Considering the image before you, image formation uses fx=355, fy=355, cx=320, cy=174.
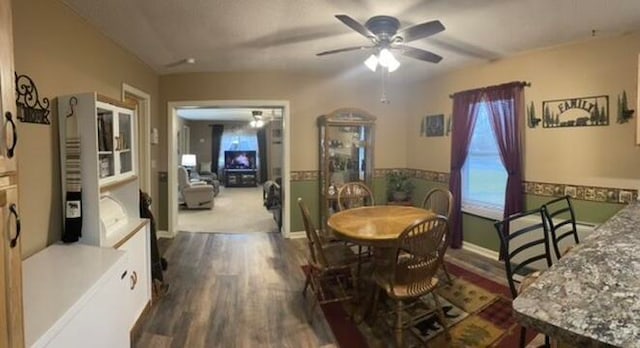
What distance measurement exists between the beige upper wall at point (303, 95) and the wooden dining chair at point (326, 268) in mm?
2056

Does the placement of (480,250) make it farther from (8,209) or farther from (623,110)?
(8,209)

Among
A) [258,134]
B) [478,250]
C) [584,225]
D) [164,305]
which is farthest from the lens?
[258,134]

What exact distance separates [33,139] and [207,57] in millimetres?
2217

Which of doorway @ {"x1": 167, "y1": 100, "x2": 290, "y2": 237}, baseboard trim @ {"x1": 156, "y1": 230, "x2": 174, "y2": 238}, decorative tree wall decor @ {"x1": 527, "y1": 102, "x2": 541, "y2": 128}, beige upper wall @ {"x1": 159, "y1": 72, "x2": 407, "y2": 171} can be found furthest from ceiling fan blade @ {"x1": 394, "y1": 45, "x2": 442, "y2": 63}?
baseboard trim @ {"x1": 156, "y1": 230, "x2": 174, "y2": 238}

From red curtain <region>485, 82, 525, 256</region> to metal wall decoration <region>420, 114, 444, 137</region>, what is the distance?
93cm

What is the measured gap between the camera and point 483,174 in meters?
4.34

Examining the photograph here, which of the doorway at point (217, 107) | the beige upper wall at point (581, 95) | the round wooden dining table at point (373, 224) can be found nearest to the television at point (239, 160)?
the doorway at point (217, 107)

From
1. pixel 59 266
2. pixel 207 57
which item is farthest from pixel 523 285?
pixel 207 57

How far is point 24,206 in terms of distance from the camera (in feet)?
6.72

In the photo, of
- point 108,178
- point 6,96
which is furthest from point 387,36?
point 6,96

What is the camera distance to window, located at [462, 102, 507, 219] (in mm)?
4125

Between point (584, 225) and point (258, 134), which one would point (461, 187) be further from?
point (258, 134)

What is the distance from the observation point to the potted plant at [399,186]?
17.4 ft

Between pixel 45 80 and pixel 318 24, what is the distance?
1.94m
